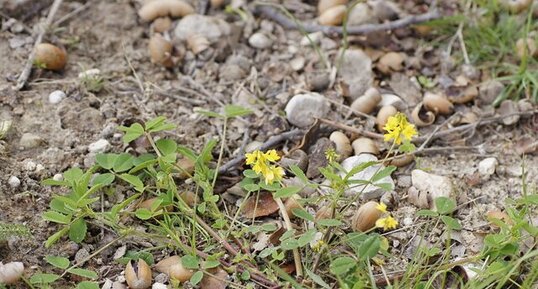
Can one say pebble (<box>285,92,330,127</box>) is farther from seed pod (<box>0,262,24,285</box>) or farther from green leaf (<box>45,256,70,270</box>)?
seed pod (<box>0,262,24,285</box>)

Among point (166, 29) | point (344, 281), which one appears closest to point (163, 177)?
point (344, 281)

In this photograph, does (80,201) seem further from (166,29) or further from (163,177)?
(166,29)

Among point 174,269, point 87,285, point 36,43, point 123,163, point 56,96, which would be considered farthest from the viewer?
point 36,43

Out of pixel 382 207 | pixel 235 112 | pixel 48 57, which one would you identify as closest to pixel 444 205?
pixel 382 207

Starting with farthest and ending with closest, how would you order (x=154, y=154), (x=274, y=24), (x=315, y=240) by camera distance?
(x=274, y=24)
(x=154, y=154)
(x=315, y=240)

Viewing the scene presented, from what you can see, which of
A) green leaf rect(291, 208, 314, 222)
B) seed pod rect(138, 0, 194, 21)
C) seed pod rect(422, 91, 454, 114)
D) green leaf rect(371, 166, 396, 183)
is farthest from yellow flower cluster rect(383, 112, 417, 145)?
seed pod rect(138, 0, 194, 21)

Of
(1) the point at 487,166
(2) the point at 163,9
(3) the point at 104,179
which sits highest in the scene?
(2) the point at 163,9

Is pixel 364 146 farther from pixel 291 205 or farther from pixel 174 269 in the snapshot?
pixel 174 269
